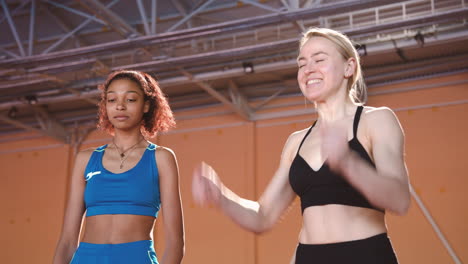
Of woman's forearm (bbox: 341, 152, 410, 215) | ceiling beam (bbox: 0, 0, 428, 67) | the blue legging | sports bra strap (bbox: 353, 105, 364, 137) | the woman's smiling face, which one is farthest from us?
ceiling beam (bbox: 0, 0, 428, 67)

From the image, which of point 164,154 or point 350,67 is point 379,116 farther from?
point 164,154

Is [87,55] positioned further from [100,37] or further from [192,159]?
[192,159]

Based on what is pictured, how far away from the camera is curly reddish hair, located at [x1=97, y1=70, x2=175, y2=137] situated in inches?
107

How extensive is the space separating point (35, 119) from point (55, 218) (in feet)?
6.95

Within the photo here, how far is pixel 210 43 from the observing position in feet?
28.7

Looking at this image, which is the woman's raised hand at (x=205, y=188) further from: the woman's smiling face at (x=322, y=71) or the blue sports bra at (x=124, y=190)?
the blue sports bra at (x=124, y=190)

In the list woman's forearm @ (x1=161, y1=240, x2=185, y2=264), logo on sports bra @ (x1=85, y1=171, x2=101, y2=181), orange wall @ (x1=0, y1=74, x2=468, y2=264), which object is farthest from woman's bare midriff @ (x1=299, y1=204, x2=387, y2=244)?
orange wall @ (x1=0, y1=74, x2=468, y2=264)

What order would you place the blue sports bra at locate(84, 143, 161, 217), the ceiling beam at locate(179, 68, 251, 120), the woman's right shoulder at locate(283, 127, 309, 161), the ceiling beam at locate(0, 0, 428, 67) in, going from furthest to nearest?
the ceiling beam at locate(179, 68, 251, 120) → the ceiling beam at locate(0, 0, 428, 67) → the blue sports bra at locate(84, 143, 161, 217) → the woman's right shoulder at locate(283, 127, 309, 161)

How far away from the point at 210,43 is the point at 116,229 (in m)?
6.61

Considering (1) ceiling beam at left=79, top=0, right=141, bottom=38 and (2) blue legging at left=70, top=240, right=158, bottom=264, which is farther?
(1) ceiling beam at left=79, top=0, right=141, bottom=38

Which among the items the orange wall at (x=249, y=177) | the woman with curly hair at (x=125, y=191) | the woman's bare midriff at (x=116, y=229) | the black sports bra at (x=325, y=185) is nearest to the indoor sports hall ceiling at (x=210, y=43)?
the orange wall at (x=249, y=177)

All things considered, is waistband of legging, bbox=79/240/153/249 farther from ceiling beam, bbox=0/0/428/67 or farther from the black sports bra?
ceiling beam, bbox=0/0/428/67

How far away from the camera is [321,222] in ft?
5.59

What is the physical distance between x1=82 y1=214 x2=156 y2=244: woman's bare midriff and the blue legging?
27 mm
